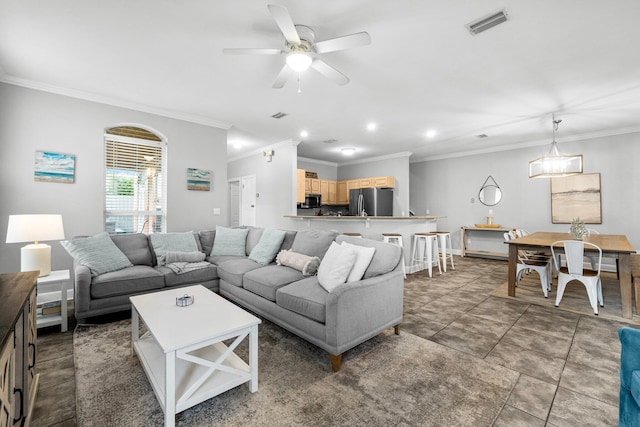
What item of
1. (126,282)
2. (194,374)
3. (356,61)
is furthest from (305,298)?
(356,61)

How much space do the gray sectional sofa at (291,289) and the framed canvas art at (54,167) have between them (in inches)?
44.3

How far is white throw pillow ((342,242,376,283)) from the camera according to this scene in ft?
7.75

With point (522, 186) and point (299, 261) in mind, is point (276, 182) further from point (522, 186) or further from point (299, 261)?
point (522, 186)

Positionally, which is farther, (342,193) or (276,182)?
(342,193)

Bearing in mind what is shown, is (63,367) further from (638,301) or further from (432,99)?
(638,301)

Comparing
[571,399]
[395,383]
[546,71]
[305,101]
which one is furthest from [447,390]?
[305,101]

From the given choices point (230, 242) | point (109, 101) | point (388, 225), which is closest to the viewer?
point (109, 101)

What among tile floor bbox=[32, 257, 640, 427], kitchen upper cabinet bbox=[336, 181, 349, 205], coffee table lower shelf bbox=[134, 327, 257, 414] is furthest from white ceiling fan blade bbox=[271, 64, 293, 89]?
kitchen upper cabinet bbox=[336, 181, 349, 205]

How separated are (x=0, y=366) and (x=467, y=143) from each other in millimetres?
7247

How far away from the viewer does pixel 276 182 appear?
6438mm

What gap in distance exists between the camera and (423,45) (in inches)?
101

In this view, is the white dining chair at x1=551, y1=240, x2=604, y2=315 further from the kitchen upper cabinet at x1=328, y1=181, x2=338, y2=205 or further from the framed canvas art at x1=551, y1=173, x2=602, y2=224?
the kitchen upper cabinet at x1=328, y1=181, x2=338, y2=205

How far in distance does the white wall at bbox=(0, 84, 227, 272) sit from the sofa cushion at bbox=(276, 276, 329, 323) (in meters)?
3.00

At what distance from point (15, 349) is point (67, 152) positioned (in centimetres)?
346
